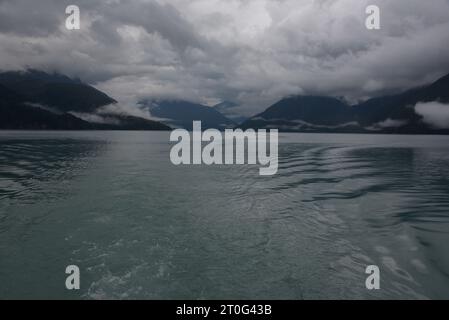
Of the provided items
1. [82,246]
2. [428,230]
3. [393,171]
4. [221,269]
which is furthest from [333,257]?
[393,171]

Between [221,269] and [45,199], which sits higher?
[45,199]

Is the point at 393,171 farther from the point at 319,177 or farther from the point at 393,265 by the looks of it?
the point at 393,265

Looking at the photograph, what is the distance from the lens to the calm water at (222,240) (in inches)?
497

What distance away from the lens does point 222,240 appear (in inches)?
696

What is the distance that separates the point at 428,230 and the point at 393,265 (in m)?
6.64

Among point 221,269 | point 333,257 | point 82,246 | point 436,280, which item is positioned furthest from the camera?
point 82,246

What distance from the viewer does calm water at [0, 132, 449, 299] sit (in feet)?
41.4

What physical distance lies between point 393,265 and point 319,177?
85.5 ft

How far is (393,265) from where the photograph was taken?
1454cm

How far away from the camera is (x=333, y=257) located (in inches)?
607

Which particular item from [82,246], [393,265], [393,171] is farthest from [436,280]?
Answer: [393,171]

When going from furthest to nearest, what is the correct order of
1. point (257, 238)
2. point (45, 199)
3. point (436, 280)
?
point (45, 199), point (257, 238), point (436, 280)

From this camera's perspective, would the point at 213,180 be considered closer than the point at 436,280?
No

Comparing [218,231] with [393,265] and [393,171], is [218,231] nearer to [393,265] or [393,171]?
[393,265]
